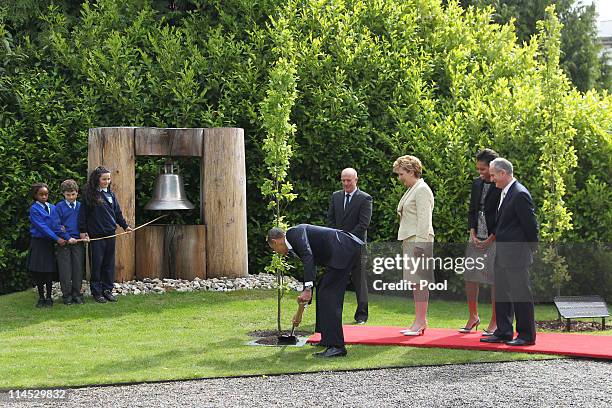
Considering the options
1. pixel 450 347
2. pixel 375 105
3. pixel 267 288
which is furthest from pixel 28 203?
pixel 450 347

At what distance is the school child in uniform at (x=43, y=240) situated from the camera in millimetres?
13852

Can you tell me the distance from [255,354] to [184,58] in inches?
329

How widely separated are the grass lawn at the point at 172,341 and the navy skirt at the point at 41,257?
57cm

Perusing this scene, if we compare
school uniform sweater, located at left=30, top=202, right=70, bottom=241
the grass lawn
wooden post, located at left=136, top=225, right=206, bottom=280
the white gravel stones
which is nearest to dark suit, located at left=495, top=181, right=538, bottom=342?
the grass lawn

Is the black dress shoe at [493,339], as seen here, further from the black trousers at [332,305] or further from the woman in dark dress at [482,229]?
the black trousers at [332,305]

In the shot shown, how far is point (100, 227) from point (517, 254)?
6298 mm

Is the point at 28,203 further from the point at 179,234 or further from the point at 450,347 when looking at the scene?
the point at 450,347

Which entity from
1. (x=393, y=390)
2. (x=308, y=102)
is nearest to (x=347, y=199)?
(x=393, y=390)

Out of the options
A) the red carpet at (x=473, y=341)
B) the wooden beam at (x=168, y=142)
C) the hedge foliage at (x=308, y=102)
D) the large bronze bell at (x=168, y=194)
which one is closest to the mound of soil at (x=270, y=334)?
the red carpet at (x=473, y=341)

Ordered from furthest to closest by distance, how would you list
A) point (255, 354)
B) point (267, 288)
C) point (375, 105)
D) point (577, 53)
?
point (577, 53) < point (375, 105) < point (267, 288) < point (255, 354)

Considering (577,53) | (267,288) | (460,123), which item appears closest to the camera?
(267,288)

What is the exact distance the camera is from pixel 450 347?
35.0 ft

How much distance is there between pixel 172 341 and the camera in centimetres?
1138

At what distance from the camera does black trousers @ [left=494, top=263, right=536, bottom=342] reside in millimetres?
10695
